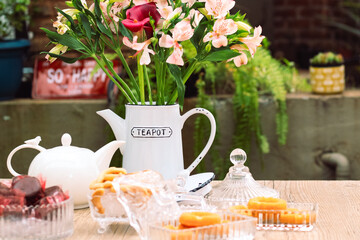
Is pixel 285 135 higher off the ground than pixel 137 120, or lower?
lower

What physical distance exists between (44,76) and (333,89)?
143 cm

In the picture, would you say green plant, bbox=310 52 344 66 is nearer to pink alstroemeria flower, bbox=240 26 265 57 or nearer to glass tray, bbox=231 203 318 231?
pink alstroemeria flower, bbox=240 26 265 57

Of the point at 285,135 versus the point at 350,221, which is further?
the point at 285,135

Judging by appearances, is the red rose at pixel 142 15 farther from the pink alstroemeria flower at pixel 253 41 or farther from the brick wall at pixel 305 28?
the brick wall at pixel 305 28

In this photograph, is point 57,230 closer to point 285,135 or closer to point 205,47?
point 205,47

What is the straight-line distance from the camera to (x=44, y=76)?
3281mm

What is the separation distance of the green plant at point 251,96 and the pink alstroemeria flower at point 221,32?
166 centimetres

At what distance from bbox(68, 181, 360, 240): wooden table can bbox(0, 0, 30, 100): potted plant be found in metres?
1.87

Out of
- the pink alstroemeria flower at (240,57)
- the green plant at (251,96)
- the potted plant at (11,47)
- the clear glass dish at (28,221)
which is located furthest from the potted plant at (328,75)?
the clear glass dish at (28,221)

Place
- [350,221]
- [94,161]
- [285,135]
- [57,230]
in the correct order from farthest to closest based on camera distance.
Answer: [285,135] → [94,161] → [350,221] → [57,230]

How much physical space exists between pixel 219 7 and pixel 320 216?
1.54 ft

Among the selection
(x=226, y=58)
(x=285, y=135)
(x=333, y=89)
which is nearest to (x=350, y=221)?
(x=226, y=58)

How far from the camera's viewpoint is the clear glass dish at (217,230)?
41.1 inches

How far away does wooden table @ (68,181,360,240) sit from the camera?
1197 millimetres
